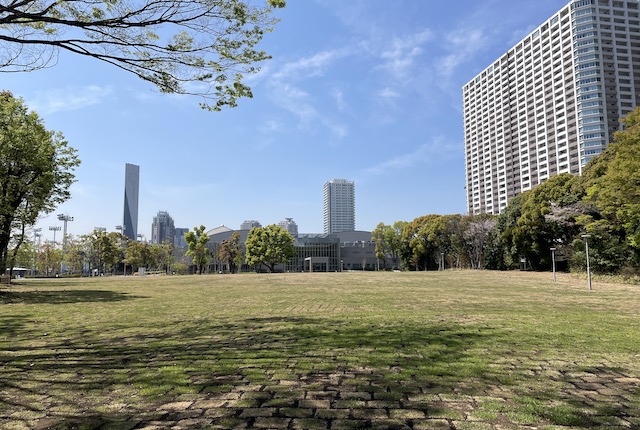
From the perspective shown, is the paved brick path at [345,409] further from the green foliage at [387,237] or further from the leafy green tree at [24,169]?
the green foliage at [387,237]

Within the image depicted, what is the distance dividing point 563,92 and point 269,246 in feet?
304

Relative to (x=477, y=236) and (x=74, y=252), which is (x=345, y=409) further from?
(x=74, y=252)

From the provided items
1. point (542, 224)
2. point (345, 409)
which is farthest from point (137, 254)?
point (345, 409)

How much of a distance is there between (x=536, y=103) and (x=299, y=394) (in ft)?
444

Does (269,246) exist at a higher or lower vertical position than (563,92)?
lower

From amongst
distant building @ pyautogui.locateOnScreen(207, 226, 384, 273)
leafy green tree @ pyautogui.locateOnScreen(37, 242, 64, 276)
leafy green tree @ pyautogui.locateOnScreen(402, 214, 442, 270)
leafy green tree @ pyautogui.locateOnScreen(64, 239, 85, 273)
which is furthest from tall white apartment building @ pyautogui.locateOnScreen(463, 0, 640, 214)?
leafy green tree @ pyautogui.locateOnScreen(37, 242, 64, 276)

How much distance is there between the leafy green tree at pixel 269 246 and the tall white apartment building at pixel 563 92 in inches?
3104

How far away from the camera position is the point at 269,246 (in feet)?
235

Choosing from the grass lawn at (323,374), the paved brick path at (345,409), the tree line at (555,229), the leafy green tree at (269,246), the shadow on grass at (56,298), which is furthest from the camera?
the leafy green tree at (269,246)

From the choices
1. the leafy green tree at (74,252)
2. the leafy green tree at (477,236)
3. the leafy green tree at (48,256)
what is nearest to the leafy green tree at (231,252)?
the leafy green tree at (74,252)

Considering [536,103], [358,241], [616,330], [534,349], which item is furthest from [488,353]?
[536,103]

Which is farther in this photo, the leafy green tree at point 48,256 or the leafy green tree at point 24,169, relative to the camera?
the leafy green tree at point 48,256

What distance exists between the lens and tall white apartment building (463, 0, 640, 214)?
332ft

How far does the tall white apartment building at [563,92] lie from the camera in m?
101
